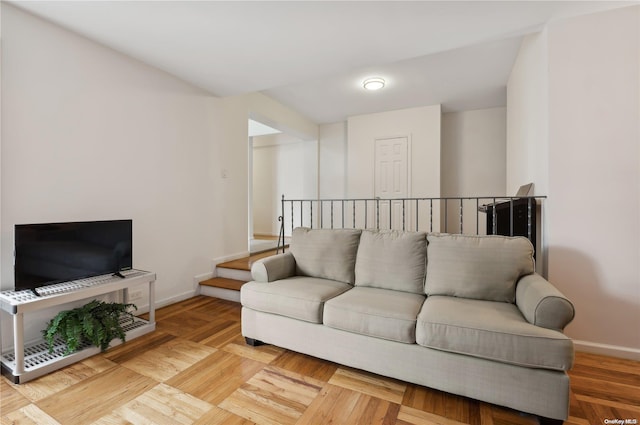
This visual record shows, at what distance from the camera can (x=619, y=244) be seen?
6.46 feet

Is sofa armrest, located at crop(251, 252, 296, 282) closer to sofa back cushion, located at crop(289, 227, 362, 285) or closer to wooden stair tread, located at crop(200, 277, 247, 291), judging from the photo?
sofa back cushion, located at crop(289, 227, 362, 285)

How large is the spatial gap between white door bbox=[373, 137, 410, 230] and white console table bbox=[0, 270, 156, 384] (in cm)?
383

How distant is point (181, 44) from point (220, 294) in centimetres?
252

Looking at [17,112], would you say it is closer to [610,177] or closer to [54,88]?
[54,88]

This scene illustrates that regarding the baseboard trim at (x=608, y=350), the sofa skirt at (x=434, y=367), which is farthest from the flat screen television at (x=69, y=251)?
the baseboard trim at (x=608, y=350)

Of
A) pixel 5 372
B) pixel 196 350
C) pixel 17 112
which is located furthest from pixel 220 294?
pixel 17 112

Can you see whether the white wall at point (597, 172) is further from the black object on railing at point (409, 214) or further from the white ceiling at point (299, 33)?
the black object on railing at point (409, 214)

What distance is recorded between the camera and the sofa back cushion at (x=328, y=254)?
7.80 ft

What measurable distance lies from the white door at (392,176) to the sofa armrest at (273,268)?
8.94 ft

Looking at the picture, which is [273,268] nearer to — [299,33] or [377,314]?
[377,314]

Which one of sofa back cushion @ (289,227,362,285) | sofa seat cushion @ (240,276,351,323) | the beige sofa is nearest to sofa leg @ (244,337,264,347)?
the beige sofa

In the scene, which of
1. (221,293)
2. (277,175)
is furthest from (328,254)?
(277,175)

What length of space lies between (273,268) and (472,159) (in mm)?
4144

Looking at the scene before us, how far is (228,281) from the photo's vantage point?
3428mm
